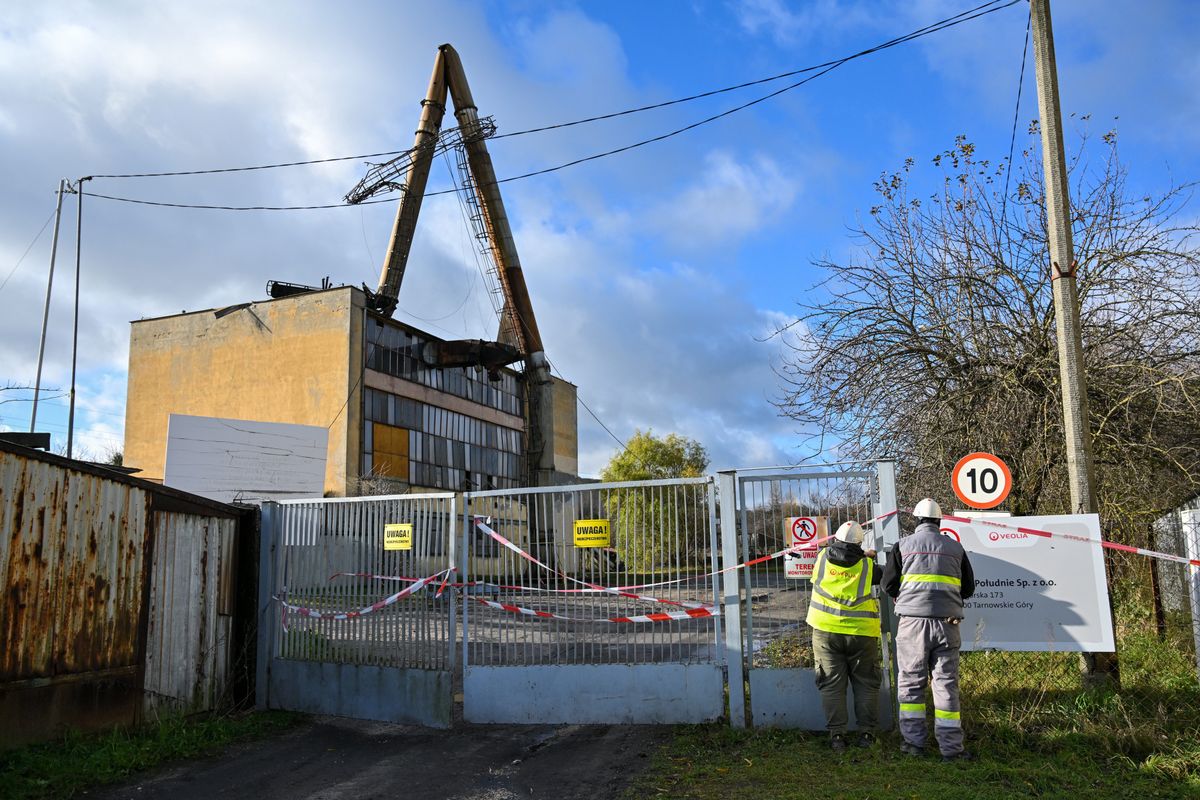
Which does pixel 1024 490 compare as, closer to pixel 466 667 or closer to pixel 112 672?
pixel 466 667

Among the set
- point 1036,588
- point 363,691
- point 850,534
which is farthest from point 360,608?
point 1036,588

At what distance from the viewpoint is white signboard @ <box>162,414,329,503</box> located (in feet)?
61.1

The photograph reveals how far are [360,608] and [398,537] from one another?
3.03 feet

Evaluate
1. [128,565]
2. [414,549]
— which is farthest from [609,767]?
[128,565]

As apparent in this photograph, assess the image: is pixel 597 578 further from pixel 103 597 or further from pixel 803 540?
pixel 103 597

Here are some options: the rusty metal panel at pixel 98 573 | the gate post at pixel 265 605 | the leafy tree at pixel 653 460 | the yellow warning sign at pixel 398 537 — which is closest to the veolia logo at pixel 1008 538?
the yellow warning sign at pixel 398 537

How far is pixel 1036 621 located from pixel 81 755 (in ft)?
27.7

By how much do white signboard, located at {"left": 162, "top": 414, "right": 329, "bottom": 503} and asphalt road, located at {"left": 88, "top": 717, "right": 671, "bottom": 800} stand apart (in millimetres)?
11629

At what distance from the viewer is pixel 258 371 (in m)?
37.6

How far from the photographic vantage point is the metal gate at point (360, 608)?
865cm

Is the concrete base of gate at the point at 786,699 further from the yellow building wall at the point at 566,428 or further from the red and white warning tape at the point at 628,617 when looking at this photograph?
the yellow building wall at the point at 566,428

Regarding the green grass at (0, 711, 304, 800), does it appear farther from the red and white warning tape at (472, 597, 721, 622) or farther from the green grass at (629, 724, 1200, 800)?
the green grass at (629, 724, 1200, 800)

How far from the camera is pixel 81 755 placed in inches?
284

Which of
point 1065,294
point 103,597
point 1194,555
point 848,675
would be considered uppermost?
point 1065,294
